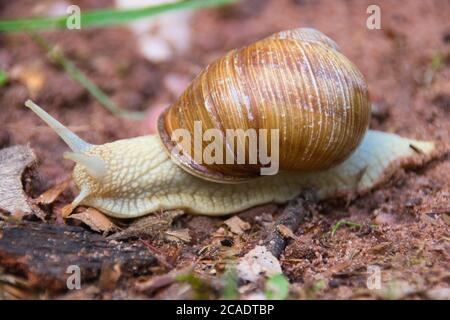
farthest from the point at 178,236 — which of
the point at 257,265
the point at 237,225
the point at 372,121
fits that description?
the point at 372,121

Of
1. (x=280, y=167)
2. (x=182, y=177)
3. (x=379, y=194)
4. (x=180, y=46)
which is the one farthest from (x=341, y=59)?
(x=180, y=46)

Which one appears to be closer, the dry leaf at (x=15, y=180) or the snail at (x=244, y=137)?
the dry leaf at (x=15, y=180)

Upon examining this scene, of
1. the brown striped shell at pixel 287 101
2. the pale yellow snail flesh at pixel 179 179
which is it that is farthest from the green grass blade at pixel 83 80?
the brown striped shell at pixel 287 101

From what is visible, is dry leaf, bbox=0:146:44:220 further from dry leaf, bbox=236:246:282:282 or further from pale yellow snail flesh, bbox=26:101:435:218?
dry leaf, bbox=236:246:282:282

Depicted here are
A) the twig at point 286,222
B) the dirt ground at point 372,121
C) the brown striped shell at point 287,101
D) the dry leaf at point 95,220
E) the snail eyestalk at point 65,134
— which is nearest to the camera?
the dirt ground at point 372,121

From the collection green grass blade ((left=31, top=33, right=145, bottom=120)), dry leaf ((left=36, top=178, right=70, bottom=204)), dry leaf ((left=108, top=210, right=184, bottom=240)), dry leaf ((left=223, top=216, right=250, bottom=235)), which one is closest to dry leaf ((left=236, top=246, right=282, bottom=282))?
dry leaf ((left=223, top=216, right=250, bottom=235))

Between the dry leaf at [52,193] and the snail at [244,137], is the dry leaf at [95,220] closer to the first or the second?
the snail at [244,137]

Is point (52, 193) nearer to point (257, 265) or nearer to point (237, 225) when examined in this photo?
point (237, 225)
